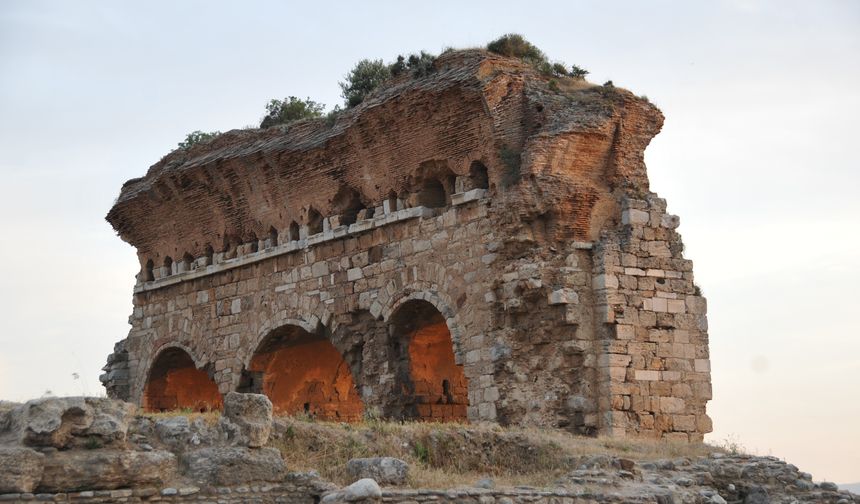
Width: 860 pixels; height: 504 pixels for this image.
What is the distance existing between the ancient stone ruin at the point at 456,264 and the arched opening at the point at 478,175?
0.03 metres

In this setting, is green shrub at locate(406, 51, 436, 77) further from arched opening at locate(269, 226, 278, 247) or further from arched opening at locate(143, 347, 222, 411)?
arched opening at locate(143, 347, 222, 411)

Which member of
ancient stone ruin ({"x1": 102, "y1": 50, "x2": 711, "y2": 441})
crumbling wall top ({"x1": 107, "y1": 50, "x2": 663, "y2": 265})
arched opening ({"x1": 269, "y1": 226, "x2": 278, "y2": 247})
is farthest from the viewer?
arched opening ({"x1": 269, "y1": 226, "x2": 278, "y2": 247})

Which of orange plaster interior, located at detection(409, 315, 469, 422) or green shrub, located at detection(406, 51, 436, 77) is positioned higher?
green shrub, located at detection(406, 51, 436, 77)

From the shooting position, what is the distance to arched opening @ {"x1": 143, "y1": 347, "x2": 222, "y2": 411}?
969 inches

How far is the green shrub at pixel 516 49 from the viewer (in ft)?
63.9

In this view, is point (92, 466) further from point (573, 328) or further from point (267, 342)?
point (267, 342)

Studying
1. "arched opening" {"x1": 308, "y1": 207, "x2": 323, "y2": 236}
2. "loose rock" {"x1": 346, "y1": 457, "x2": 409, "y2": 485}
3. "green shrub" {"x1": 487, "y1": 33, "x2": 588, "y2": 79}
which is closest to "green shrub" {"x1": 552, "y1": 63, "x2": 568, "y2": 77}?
"green shrub" {"x1": 487, "y1": 33, "x2": 588, "y2": 79}

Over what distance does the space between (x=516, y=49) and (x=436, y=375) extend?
494 cm

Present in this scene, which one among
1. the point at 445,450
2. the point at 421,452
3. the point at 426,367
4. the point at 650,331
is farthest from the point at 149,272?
the point at 421,452

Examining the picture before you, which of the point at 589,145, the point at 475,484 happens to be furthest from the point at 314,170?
the point at 475,484

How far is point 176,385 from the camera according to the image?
2508cm

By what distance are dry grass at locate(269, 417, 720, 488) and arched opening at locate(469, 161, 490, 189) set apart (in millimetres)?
4673

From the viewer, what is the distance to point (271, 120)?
82.7 feet

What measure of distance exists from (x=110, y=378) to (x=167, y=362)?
1356 mm
